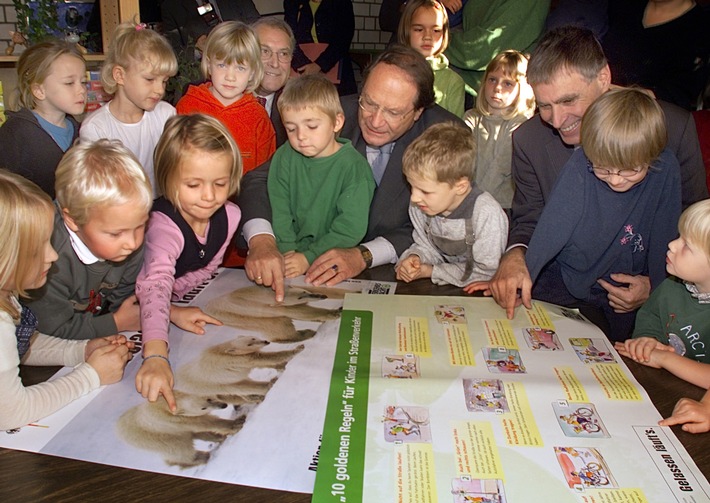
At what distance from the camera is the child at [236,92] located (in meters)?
2.39

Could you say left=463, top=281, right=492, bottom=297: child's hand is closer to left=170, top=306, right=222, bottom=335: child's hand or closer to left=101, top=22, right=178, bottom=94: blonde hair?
left=170, top=306, right=222, bottom=335: child's hand

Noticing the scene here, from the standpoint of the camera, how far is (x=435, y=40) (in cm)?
313

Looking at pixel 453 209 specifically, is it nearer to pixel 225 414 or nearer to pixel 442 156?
pixel 442 156

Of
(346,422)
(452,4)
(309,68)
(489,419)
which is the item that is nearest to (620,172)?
(489,419)

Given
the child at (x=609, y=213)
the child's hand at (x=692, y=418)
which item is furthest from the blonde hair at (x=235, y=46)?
the child's hand at (x=692, y=418)

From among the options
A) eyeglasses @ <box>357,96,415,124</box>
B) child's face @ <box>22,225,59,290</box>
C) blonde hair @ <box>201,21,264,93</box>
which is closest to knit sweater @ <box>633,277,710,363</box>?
eyeglasses @ <box>357,96,415,124</box>

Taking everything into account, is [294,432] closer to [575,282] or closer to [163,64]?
[575,282]

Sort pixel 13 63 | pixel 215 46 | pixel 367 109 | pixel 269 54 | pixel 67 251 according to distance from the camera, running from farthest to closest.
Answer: pixel 13 63, pixel 269 54, pixel 215 46, pixel 367 109, pixel 67 251

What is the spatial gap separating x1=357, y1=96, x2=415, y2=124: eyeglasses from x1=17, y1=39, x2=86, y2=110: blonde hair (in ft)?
4.47

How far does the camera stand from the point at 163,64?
2465mm

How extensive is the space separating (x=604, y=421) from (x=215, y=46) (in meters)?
2.00

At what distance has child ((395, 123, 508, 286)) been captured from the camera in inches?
64.5

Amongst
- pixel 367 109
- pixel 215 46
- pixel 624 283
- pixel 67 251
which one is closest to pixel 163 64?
pixel 215 46

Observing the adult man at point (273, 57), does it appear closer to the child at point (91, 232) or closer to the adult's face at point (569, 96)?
the adult's face at point (569, 96)
